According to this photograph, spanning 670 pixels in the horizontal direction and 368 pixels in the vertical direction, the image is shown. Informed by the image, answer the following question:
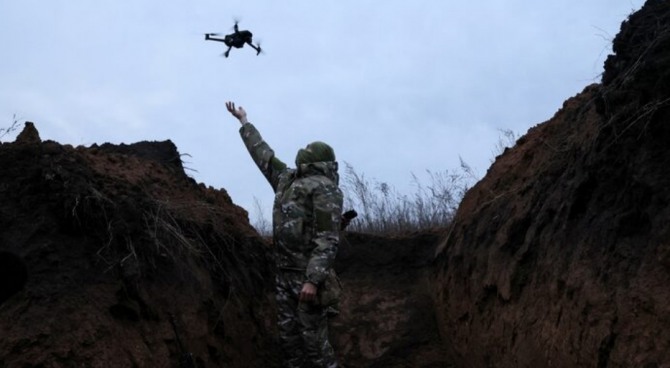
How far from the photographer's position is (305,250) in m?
6.82

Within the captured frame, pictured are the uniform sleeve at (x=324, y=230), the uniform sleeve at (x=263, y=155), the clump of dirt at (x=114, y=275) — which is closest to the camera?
the clump of dirt at (x=114, y=275)

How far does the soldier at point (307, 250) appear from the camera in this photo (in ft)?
21.7

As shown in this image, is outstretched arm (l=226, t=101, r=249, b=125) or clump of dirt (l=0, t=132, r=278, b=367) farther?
outstretched arm (l=226, t=101, r=249, b=125)

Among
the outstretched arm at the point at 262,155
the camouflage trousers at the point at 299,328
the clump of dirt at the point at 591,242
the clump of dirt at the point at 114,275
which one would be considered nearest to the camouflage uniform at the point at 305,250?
the camouflage trousers at the point at 299,328

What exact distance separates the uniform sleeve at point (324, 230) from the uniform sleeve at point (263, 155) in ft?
2.20

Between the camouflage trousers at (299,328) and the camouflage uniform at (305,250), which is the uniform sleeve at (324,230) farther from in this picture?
the camouflage trousers at (299,328)

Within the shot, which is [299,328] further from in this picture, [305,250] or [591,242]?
[591,242]

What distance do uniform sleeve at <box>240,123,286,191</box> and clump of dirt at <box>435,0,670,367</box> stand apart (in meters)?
2.05

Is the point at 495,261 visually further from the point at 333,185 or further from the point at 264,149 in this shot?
the point at 264,149

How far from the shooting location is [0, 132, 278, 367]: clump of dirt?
5.34 metres

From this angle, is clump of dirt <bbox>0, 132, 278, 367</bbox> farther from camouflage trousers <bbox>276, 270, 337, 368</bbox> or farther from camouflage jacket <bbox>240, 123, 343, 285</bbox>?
camouflage jacket <bbox>240, 123, 343, 285</bbox>

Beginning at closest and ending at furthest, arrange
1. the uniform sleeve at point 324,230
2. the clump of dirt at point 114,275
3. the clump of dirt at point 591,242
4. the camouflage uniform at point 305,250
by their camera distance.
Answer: the clump of dirt at point 591,242 → the clump of dirt at point 114,275 → the uniform sleeve at point 324,230 → the camouflage uniform at point 305,250

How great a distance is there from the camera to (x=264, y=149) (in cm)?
736

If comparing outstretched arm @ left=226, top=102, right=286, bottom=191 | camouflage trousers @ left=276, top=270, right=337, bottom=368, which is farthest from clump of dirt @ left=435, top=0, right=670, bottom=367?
outstretched arm @ left=226, top=102, right=286, bottom=191
